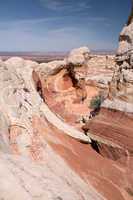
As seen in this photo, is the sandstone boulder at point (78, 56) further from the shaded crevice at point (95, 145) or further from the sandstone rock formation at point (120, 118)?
the shaded crevice at point (95, 145)

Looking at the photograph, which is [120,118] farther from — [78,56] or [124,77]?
[78,56]

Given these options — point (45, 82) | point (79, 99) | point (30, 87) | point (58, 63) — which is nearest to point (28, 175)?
point (30, 87)

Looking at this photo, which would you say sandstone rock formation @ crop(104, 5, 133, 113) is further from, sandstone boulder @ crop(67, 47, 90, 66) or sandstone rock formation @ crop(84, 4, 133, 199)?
sandstone boulder @ crop(67, 47, 90, 66)

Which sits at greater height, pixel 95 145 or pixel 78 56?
pixel 78 56

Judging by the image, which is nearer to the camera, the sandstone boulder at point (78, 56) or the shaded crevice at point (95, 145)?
the shaded crevice at point (95, 145)

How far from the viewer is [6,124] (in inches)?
215

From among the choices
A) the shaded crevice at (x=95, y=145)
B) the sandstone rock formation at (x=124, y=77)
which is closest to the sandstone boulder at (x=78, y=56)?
the sandstone rock formation at (x=124, y=77)

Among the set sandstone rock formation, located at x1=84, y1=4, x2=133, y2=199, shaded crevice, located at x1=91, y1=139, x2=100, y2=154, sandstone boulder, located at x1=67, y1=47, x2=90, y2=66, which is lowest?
shaded crevice, located at x1=91, y1=139, x2=100, y2=154

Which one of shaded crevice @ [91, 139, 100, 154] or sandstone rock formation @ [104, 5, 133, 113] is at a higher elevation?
sandstone rock formation @ [104, 5, 133, 113]

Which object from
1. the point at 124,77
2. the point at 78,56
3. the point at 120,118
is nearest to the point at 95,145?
the point at 120,118

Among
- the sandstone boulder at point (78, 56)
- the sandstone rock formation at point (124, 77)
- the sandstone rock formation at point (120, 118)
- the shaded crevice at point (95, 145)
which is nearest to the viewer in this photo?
the sandstone rock formation at point (120, 118)

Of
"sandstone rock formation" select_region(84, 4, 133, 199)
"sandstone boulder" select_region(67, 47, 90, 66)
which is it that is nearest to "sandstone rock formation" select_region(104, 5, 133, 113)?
"sandstone rock formation" select_region(84, 4, 133, 199)

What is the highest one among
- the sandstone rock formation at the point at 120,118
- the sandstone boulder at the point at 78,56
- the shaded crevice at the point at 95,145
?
the sandstone boulder at the point at 78,56

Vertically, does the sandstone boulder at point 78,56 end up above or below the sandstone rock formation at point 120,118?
above
